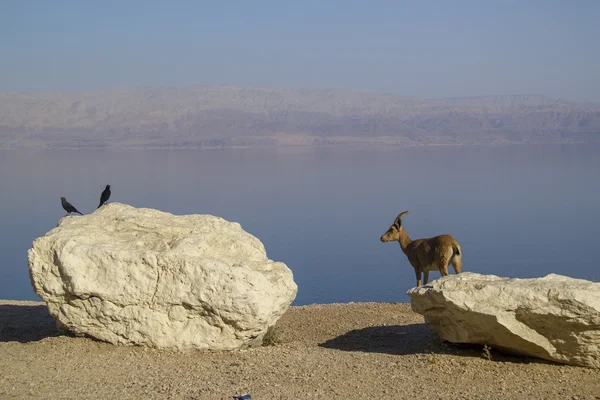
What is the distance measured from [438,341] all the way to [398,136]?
605 feet

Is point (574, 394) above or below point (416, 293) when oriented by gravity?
below

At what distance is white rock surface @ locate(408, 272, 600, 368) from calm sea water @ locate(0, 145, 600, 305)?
1223 centimetres

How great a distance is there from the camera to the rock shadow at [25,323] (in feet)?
36.6

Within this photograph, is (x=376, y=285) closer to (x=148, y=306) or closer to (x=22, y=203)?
(x=148, y=306)

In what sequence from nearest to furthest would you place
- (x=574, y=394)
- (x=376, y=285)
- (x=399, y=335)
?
(x=574, y=394) < (x=399, y=335) < (x=376, y=285)

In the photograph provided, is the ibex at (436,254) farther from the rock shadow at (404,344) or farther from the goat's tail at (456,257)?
the rock shadow at (404,344)

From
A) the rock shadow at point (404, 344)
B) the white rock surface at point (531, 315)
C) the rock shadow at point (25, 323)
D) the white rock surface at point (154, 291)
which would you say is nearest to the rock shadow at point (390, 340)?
the rock shadow at point (404, 344)

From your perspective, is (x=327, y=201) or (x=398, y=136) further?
(x=398, y=136)

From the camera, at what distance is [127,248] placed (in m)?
10.0

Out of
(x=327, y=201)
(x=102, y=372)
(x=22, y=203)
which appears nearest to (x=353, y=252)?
(x=327, y=201)

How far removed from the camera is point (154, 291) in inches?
384

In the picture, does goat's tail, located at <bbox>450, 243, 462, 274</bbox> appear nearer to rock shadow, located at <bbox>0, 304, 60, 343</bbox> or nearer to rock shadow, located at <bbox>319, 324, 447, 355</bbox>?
rock shadow, located at <bbox>319, 324, 447, 355</bbox>

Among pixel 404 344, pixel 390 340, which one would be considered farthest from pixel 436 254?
pixel 404 344

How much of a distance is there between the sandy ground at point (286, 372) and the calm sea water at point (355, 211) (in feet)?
39.3
